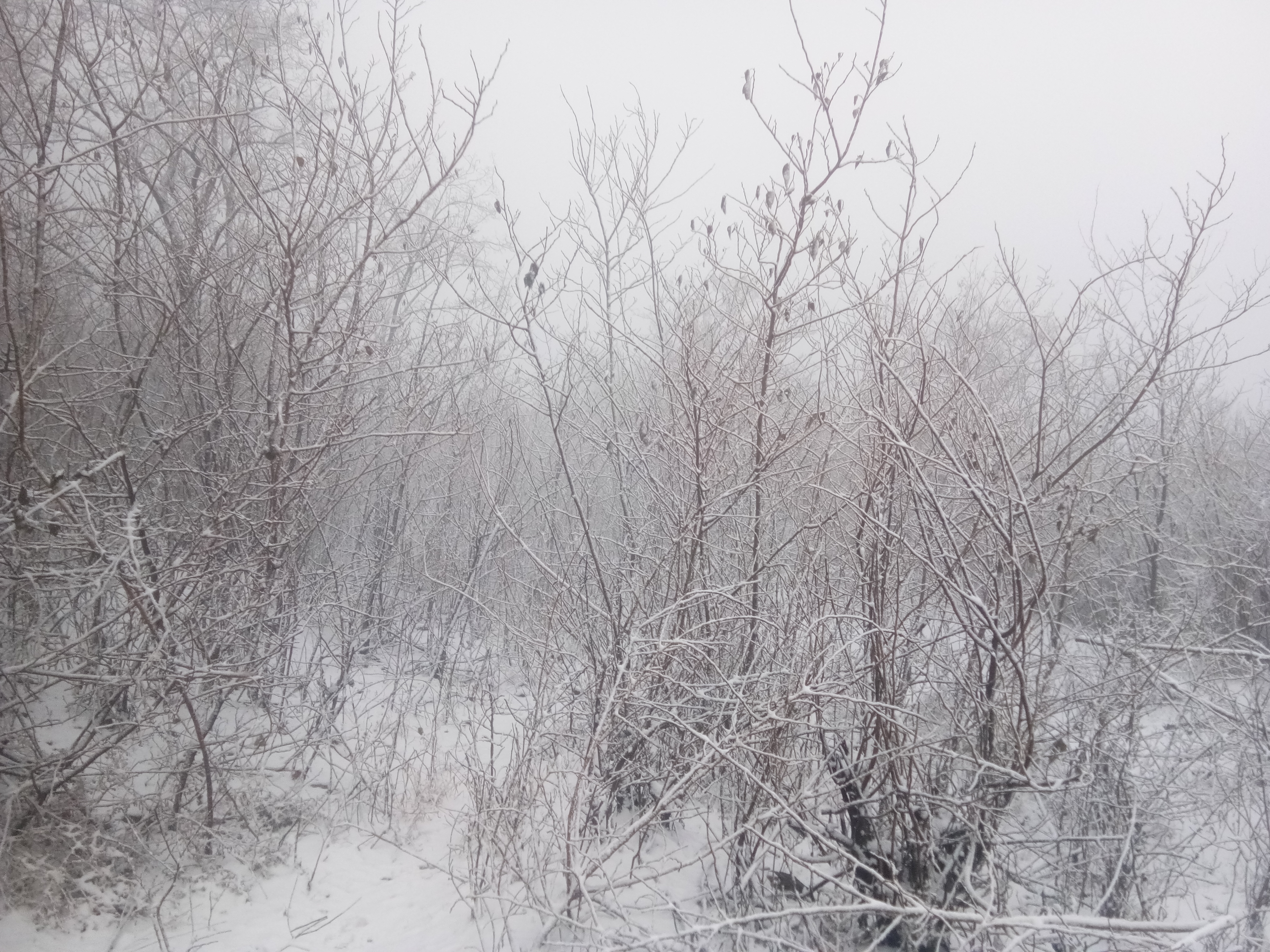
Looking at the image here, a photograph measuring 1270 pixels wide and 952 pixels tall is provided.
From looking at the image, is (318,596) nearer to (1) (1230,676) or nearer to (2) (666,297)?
(2) (666,297)

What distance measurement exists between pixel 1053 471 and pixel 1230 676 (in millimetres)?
1946

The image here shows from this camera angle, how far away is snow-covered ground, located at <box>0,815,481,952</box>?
10.4ft

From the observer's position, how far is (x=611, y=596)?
14.5 ft

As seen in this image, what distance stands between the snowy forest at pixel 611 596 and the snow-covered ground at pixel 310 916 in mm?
65

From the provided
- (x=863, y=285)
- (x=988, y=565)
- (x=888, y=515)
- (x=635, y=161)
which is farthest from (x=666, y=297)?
(x=988, y=565)

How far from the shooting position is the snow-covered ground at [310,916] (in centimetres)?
317

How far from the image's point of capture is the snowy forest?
10.3 feet

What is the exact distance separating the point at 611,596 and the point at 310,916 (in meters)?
2.45

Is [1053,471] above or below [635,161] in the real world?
below

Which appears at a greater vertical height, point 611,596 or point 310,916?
point 611,596

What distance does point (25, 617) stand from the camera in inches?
131

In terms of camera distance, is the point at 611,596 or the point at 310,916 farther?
the point at 611,596

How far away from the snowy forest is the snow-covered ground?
0.21 feet

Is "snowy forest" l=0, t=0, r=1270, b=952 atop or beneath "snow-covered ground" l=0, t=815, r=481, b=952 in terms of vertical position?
atop
